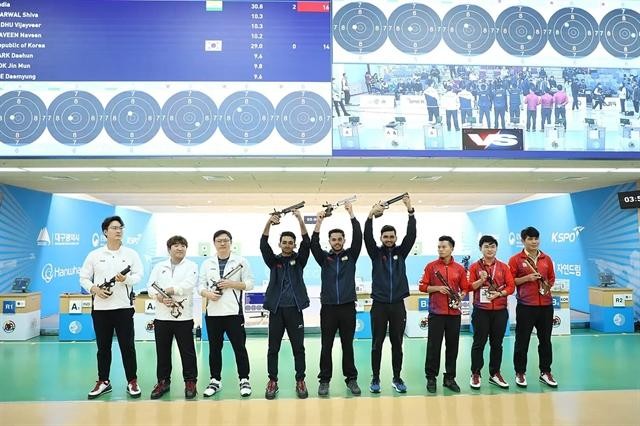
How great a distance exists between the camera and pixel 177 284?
12.9 ft

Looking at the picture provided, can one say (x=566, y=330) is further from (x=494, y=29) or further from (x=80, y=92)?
(x=80, y=92)

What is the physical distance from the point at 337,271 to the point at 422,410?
4.43ft

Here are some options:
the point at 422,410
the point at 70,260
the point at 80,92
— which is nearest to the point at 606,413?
the point at 422,410

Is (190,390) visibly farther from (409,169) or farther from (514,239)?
(514,239)

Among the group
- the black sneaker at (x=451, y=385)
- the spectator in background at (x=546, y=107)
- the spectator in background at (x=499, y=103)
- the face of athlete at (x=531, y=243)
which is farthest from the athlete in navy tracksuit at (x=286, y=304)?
the spectator in background at (x=546, y=107)

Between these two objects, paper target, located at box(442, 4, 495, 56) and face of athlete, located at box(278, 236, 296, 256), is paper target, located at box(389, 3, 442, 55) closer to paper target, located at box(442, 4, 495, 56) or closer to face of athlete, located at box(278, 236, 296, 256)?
paper target, located at box(442, 4, 495, 56)

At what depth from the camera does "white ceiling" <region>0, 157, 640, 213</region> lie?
5.13 metres

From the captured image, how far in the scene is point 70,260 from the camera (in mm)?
8672

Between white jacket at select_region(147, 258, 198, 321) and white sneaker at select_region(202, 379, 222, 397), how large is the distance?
0.64 m

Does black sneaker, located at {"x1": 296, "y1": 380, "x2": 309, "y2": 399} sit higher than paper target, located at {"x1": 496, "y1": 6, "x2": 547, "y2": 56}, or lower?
lower

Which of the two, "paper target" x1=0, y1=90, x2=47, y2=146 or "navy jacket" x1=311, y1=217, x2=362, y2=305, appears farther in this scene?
"paper target" x1=0, y1=90, x2=47, y2=146

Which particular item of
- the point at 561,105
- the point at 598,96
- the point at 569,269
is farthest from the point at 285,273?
the point at 569,269

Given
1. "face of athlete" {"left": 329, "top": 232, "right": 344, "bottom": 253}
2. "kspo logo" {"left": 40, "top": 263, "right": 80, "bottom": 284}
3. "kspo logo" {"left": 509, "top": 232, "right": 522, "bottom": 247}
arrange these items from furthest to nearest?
"kspo logo" {"left": 509, "top": 232, "right": 522, "bottom": 247}
"kspo logo" {"left": 40, "top": 263, "right": 80, "bottom": 284}
"face of athlete" {"left": 329, "top": 232, "right": 344, "bottom": 253}

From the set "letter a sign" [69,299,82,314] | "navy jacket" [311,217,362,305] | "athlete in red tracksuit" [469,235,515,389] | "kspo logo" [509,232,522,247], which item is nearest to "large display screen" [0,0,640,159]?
"navy jacket" [311,217,362,305]
